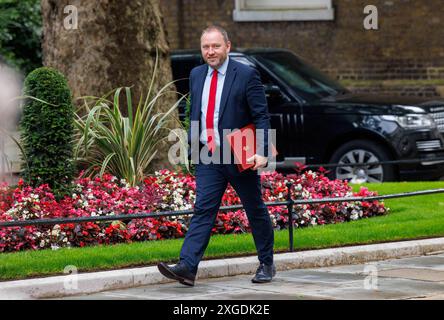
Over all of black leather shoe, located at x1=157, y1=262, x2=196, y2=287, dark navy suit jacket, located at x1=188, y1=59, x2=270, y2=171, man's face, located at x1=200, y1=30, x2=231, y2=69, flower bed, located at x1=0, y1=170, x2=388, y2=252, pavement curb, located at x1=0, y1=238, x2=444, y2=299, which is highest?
man's face, located at x1=200, y1=30, x2=231, y2=69

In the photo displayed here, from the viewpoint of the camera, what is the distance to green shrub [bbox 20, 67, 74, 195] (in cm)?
1094

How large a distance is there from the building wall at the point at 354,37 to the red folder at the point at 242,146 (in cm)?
1454

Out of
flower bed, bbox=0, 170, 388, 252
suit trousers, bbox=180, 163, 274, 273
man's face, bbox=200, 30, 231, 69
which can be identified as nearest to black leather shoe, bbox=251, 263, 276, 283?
suit trousers, bbox=180, 163, 274, 273

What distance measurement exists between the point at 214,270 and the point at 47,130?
239 cm

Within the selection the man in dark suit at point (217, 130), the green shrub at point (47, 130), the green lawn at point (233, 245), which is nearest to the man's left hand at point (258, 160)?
the man in dark suit at point (217, 130)

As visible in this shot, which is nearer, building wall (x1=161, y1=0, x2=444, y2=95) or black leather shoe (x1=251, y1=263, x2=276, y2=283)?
black leather shoe (x1=251, y1=263, x2=276, y2=283)

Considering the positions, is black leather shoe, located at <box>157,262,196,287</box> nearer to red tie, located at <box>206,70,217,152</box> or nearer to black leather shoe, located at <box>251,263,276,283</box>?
black leather shoe, located at <box>251,263,276,283</box>

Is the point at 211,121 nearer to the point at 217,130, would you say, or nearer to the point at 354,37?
the point at 217,130

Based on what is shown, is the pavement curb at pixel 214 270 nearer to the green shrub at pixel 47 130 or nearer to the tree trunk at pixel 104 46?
the green shrub at pixel 47 130

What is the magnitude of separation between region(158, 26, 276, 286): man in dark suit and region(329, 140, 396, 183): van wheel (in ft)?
21.9

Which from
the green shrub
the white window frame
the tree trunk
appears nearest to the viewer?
the green shrub

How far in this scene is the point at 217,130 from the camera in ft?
29.4

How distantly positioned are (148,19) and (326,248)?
430cm

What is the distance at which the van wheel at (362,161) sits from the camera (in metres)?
15.6
